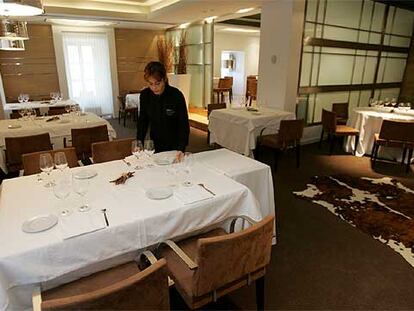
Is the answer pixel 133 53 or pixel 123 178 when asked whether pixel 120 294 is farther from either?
pixel 133 53

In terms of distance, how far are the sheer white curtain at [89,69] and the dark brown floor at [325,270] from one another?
6.63 meters

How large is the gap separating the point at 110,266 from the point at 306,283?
139cm

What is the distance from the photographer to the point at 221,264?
4.54 feet

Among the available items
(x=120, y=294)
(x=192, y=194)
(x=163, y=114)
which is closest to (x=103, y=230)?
(x=120, y=294)

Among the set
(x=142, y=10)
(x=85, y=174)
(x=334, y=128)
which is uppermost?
(x=142, y=10)

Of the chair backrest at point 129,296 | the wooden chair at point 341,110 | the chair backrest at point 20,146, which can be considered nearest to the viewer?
the chair backrest at point 129,296

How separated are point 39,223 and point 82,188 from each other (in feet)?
1.33

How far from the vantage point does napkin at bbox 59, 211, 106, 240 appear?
1377 millimetres

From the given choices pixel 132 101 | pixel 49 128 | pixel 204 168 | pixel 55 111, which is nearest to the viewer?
pixel 204 168

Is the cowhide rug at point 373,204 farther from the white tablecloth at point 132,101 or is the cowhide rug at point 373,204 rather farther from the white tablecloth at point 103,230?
the white tablecloth at point 132,101

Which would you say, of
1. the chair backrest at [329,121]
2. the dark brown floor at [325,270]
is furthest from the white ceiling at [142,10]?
the dark brown floor at [325,270]

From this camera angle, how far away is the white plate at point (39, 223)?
1.38 metres

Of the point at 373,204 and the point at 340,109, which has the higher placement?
the point at 340,109

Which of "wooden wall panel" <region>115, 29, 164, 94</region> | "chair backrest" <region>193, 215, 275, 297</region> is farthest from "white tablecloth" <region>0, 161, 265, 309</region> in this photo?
"wooden wall panel" <region>115, 29, 164, 94</region>
